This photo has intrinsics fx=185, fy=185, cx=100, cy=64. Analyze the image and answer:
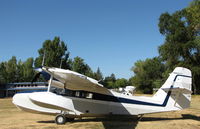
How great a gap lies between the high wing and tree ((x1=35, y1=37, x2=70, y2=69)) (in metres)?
38.3

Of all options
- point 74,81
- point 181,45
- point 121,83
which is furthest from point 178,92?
point 121,83

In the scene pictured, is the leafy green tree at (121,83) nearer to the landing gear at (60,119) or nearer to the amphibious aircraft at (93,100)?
the amphibious aircraft at (93,100)

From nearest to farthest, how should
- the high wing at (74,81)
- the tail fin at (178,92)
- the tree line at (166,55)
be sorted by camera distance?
the high wing at (74,81) < the tail fin at (178,92) < the tree line at (166,55)

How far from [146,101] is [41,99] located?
5973mm

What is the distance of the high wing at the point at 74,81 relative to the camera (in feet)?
27.5

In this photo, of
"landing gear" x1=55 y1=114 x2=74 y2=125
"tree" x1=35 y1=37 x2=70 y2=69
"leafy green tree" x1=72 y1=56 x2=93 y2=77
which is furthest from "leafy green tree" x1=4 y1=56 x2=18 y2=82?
"landing gear" x1=55 y1=114 x2=74 y2=125

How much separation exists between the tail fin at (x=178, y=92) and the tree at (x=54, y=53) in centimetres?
3944

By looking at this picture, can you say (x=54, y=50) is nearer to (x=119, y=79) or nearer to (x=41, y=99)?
(x=41, y=99)

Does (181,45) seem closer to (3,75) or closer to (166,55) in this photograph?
(166,55)

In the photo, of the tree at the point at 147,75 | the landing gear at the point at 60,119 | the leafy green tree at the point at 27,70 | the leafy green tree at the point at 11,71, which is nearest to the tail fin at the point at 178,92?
the landing gear at the point at 60,119

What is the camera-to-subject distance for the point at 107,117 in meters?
11.6

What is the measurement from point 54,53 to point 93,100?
40512 mm

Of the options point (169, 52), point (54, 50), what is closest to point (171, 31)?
point (169, 52)

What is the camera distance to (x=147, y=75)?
2425 inches
